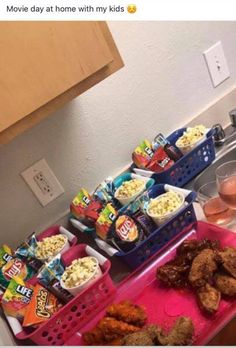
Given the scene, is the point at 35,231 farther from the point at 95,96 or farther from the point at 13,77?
the point at 13,77

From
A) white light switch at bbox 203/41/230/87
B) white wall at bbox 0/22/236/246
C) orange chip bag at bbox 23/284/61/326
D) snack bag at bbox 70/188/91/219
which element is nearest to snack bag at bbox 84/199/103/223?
snack bag at bbox 70/188/91/219

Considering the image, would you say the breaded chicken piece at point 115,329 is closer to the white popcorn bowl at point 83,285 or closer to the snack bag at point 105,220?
the white popcorn bowl at point 83,285

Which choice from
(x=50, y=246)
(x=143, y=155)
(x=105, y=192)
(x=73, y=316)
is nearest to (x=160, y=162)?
(x=143, y=155)

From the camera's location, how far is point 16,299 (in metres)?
0.89

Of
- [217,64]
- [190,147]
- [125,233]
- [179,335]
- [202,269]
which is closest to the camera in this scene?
[179,335]

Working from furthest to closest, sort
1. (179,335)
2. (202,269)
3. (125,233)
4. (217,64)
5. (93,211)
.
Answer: (217,64), (93,211), (125,233), (202,269), (179,335)

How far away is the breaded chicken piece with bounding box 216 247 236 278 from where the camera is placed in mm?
799

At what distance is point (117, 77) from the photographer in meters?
1.18

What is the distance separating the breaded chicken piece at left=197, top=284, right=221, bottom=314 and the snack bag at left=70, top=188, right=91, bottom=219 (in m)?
0.41

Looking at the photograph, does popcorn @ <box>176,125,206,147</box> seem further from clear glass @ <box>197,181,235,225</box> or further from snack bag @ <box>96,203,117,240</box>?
snack bag @ <box>96,203,117,240</box>

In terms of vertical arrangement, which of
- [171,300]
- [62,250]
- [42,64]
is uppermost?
[42,64]

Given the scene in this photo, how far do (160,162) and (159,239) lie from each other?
271 millimetres

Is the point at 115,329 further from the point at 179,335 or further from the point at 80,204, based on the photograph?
the point at 80,204

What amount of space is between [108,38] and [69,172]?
1.52 ft
